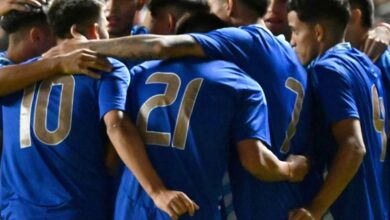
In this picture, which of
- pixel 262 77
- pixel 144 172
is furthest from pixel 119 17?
pixel 144 172

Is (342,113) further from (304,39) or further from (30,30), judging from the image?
(30,30)

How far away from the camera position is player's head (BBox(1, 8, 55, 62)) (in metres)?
4.30

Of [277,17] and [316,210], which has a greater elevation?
[277,17]

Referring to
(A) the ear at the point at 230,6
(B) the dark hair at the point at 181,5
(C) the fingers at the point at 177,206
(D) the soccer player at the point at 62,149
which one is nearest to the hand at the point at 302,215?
(C) the fingers at the point at 177,206

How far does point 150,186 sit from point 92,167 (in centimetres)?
36

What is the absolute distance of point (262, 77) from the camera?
153 inches

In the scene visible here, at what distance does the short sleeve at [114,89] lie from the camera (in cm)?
374

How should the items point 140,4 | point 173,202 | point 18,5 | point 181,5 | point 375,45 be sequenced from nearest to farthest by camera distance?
1. point 173,202
2. point 18,5
3. point 375,45
4. point 181,5
5. point 140,4

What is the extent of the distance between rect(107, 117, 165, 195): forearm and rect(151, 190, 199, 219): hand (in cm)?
3

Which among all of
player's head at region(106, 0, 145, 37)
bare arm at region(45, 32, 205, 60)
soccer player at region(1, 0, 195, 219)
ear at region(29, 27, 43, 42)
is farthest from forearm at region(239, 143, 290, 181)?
player's head at region(106, 0, 145, 37)

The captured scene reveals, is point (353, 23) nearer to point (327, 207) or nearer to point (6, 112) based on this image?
point (327, 207)

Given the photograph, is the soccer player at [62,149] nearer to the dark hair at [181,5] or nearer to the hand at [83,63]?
the hand at [83,63]

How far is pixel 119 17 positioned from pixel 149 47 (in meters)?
1.25

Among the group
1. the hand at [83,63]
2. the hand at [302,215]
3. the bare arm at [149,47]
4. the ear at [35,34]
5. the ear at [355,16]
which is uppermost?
the bare arm at [149,47]
